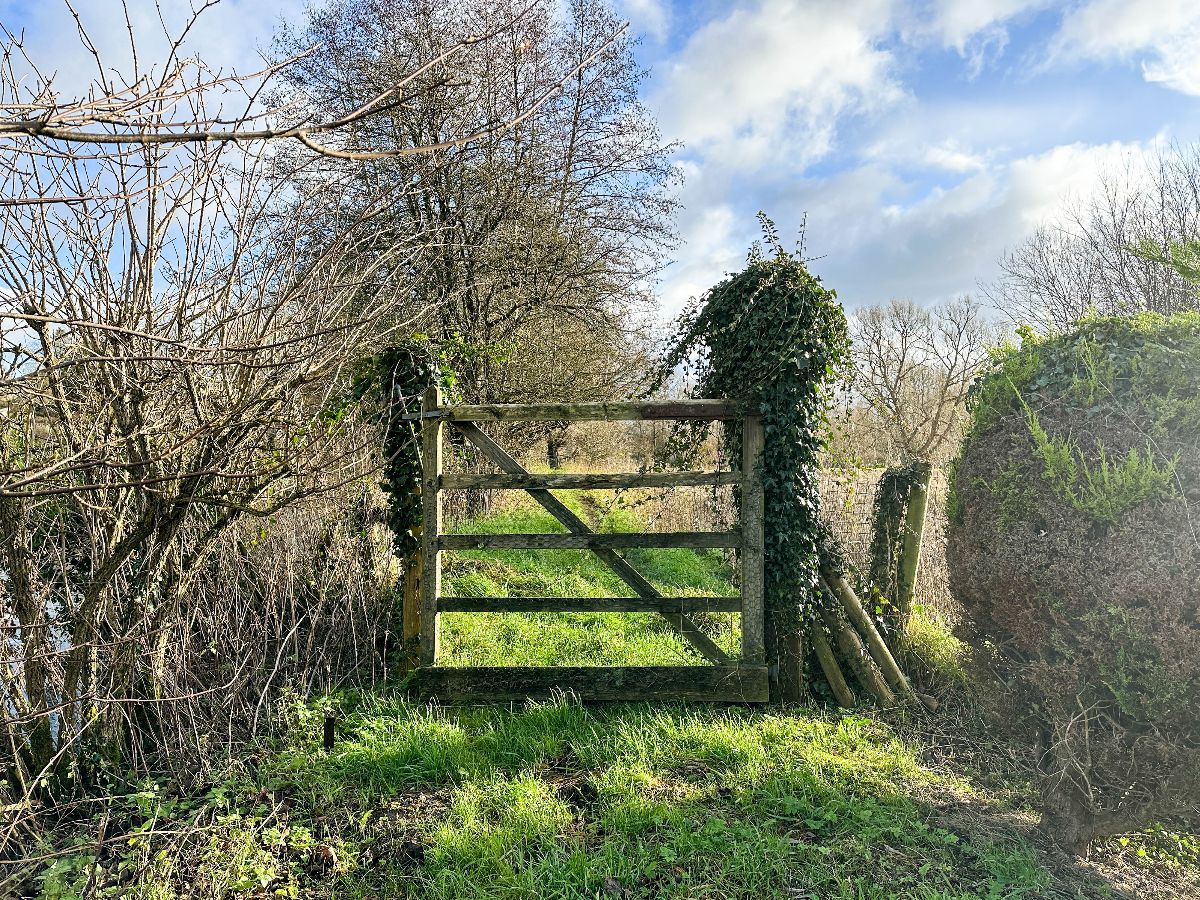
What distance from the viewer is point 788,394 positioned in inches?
205

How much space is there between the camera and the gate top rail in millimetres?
5277

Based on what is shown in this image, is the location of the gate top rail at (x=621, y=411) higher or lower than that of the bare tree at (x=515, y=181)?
lower

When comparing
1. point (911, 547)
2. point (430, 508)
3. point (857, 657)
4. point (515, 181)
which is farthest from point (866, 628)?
point (515, 181)

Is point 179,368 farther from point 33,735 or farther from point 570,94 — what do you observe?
point 570,94

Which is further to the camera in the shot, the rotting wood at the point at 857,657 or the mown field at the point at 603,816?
the rotting wood at the point at 857,657

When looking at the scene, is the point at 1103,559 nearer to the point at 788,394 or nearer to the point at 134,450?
the point at 788,394

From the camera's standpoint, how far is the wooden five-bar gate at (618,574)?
5188mm

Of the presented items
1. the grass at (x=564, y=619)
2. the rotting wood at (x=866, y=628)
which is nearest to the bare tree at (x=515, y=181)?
the grass at (x=564, y=619)

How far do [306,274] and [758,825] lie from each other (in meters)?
3.49

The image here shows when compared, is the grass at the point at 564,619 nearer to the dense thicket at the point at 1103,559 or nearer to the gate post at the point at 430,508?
the gate post at the point at 430,508

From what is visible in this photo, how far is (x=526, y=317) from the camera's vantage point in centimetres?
1334

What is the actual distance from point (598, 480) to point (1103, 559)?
9.83ft

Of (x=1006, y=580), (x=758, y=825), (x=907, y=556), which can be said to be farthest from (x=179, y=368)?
(x=907, y=556)

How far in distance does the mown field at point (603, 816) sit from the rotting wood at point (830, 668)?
163 millimetres
